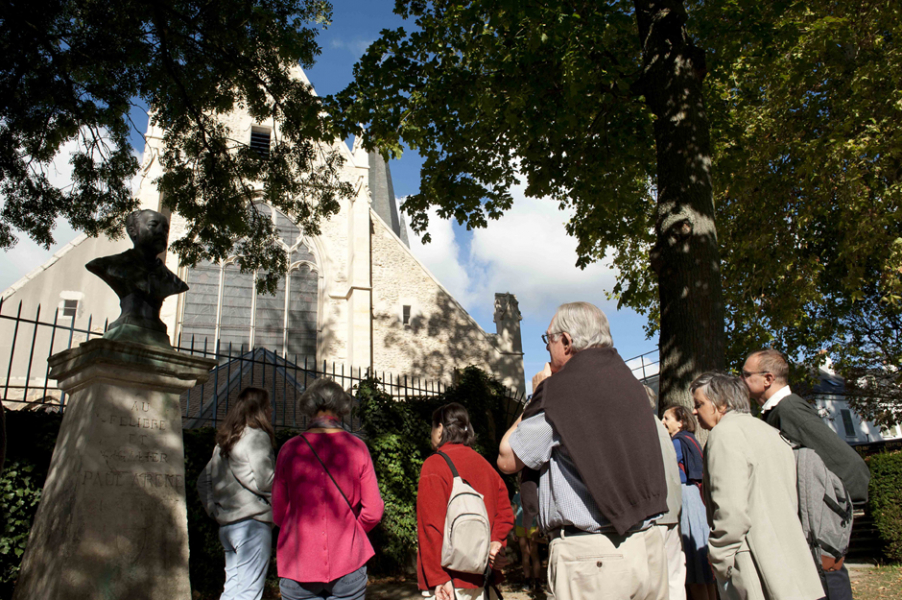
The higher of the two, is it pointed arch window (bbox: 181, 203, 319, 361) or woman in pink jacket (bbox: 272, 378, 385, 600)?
pointed arch window (bbox: 181, 203, 319, 361)

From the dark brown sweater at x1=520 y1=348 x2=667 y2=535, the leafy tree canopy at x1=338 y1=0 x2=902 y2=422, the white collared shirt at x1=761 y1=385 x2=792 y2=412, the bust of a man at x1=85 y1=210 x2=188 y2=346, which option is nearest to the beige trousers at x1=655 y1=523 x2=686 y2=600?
the white collared shirt at x1=761 y1=385 x2=792 y2=412

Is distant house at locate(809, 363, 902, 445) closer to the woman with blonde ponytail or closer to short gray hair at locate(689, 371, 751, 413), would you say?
short gray hair at locate(689, 371, 751, 413)

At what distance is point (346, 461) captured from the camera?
2.84 meters

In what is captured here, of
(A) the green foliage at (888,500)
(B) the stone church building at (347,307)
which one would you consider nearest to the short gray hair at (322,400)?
(A) the green foliage at (888,500)

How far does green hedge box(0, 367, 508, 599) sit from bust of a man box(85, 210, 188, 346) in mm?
1834

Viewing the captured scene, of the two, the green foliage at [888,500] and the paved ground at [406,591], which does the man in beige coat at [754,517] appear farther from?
the green foliage at [888,500]

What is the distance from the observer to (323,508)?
273cm

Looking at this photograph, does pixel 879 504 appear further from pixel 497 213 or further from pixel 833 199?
pixel 497 213

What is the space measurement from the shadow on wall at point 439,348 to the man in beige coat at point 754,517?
1291cm

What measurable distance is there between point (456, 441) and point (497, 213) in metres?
6.26

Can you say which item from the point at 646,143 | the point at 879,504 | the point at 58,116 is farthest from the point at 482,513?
the point at 879,504

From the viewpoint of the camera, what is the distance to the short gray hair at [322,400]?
2990mm

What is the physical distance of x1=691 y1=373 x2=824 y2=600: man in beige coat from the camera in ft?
7.86

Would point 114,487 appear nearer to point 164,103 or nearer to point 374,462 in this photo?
point 374,462
